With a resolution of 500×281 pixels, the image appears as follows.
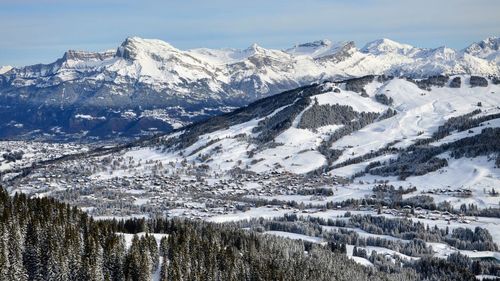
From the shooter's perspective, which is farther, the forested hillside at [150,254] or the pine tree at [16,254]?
the forested hillside at [150,254]

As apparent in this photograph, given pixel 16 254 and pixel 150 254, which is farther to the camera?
pixel 150 254

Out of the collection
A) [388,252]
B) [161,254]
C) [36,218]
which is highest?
[36,218]

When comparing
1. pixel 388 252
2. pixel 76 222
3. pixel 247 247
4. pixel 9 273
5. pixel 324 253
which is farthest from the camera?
pixel 388 252

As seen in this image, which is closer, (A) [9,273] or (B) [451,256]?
(A) [9,273]

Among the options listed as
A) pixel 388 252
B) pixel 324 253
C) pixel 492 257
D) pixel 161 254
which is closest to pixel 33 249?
pixel 161 254

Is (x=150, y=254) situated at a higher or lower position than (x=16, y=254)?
lower

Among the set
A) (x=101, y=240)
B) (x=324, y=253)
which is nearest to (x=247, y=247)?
(x=324, y=253)

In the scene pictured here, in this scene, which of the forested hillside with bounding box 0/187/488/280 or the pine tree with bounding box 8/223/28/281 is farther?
the forested hillside with bounding box 0/187/488/280

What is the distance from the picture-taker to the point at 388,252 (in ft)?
647

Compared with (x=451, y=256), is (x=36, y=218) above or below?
above

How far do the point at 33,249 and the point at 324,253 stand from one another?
86498 mm

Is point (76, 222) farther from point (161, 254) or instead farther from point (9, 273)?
point (9, 273)

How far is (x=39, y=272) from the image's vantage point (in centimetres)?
12406

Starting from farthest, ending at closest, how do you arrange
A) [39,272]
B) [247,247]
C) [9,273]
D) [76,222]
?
[247,247], [76,222], [39,272], [9,273]
